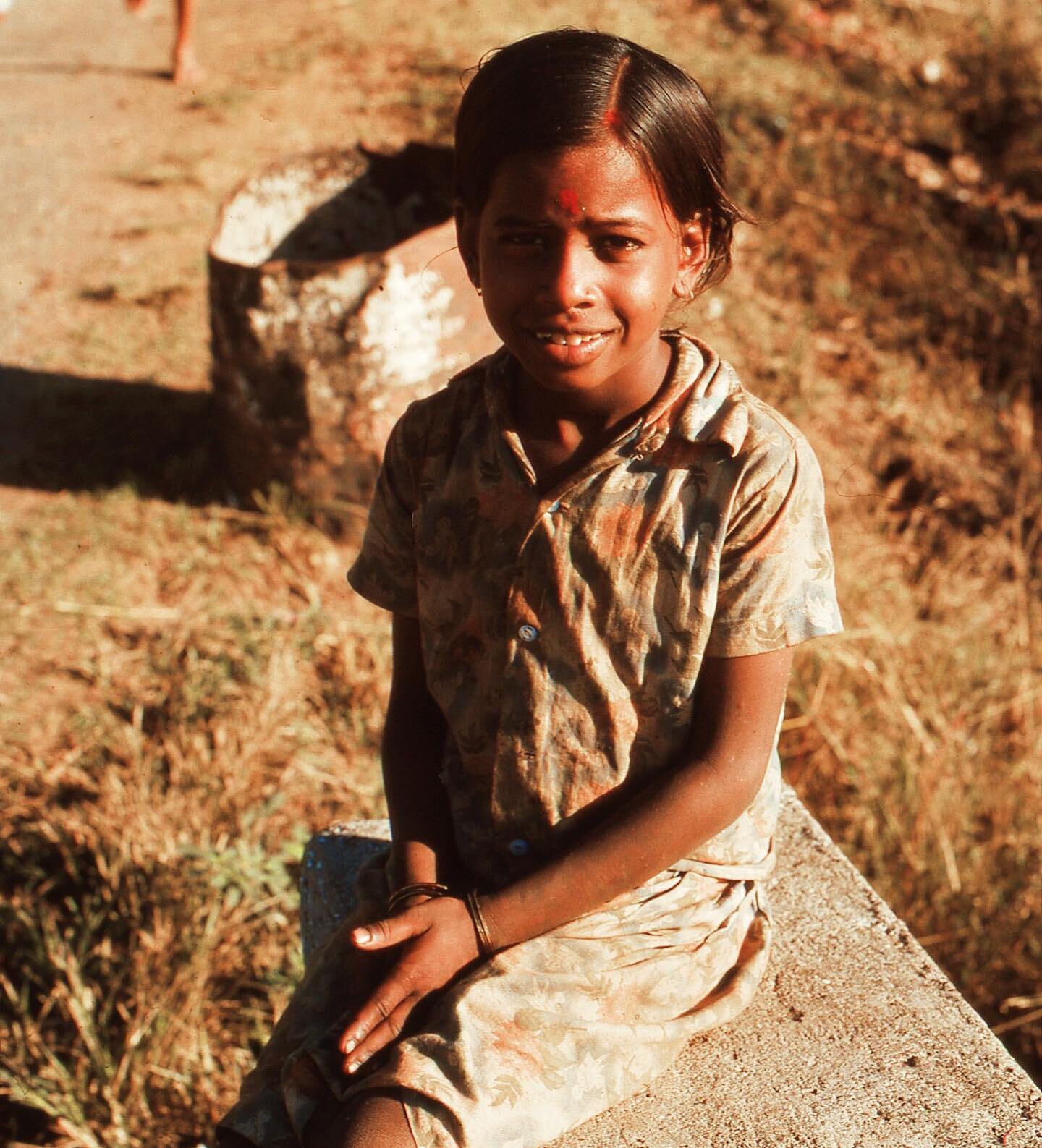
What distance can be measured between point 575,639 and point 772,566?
0.24 meters

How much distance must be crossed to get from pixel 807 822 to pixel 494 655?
2.57ft

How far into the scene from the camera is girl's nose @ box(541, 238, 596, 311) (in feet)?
4.52

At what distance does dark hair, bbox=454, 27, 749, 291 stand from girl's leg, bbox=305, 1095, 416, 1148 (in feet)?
3.19

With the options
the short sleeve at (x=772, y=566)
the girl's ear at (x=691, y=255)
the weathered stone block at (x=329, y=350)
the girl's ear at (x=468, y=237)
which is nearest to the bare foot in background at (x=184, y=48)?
the weathered stone block at (x=329, y=350)

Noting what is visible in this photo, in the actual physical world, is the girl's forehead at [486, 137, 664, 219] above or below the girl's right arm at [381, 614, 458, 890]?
above

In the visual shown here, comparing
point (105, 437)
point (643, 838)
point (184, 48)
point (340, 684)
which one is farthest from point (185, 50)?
point (643, 838)

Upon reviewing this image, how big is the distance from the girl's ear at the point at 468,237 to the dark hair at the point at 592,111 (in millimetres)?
53

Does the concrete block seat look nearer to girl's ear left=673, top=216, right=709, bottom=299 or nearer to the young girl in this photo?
the young girl

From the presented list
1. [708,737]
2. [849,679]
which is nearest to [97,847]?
[708,737]

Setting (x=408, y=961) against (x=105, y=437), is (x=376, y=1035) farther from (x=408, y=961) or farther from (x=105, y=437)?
(x=105, y=437)

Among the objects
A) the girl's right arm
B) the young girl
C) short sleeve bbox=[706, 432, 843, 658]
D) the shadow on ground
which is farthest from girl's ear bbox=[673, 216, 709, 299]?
the shadow on ground

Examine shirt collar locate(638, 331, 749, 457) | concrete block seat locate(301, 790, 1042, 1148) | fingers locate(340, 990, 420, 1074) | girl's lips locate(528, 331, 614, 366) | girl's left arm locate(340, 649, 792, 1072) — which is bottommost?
concrete block seat locate(301, 790, 1042, 1148)

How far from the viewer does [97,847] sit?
2.53 metres

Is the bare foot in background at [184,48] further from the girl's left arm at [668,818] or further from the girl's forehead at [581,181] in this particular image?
the girl's left arm at [668,818]
